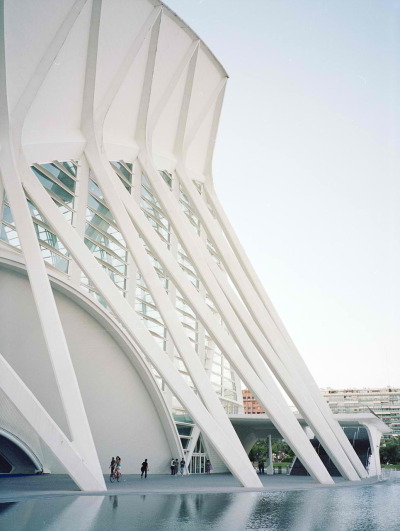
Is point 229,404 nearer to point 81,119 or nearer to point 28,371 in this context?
point 28,371

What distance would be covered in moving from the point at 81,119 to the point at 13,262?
20.4ft

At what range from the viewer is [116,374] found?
21.2 m

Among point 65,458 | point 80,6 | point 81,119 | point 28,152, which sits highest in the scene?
point 80,6

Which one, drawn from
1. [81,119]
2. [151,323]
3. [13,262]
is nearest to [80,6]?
[81,119]

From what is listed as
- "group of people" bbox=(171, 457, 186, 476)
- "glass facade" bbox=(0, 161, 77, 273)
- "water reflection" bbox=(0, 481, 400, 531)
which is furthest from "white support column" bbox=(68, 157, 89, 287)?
"water reflection" bbox=(0, 481, 400, 531)

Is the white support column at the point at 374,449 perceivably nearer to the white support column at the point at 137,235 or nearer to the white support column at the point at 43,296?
the white support column at the point at 137,235

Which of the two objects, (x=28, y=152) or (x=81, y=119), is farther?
(x=81, y=119)

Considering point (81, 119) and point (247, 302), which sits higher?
point (81, 119)

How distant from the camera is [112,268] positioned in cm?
2230

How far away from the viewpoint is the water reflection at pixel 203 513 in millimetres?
7031

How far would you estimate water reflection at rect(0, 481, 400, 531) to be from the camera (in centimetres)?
703

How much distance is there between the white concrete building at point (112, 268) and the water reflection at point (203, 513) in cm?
177

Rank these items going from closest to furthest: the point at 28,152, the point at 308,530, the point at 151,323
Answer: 1. the point at 308,530
2. the point at 28,152
3. the point at 151,323

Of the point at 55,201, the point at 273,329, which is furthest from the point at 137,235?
the point at 273,329
